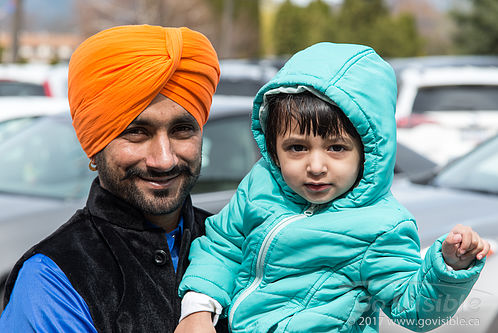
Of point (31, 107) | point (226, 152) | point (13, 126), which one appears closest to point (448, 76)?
point (226, 152)

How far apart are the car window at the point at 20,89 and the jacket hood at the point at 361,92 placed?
359 inches

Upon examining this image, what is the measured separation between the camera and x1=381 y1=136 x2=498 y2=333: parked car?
3380mm

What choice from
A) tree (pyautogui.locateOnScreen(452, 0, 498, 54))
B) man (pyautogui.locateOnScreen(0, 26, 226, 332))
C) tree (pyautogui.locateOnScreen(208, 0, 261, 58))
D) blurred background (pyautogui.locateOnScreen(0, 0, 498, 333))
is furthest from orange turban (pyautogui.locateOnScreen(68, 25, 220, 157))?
tree (pyautogui.locateOnScreen(208, 0, 261, 58))

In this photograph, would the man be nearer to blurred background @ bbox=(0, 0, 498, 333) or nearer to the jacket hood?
the jacket hood

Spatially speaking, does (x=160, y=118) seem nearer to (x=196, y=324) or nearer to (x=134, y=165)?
(x=134, y=165)

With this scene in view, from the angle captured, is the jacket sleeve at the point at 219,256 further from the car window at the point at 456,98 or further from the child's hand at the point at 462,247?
the car window at the point at 456,98

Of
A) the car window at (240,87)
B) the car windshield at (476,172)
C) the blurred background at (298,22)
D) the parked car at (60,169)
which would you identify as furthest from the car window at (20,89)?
the blurred background at (298,22)

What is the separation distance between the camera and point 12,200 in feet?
13.8

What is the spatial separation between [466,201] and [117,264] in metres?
2.96

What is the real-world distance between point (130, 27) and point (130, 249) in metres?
0.64

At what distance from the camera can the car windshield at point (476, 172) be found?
4672 mm

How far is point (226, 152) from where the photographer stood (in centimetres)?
473

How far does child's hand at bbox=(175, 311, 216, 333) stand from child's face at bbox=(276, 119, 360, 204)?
456mm

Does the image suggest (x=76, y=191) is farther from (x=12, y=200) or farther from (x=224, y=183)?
(x=224, y=183)
